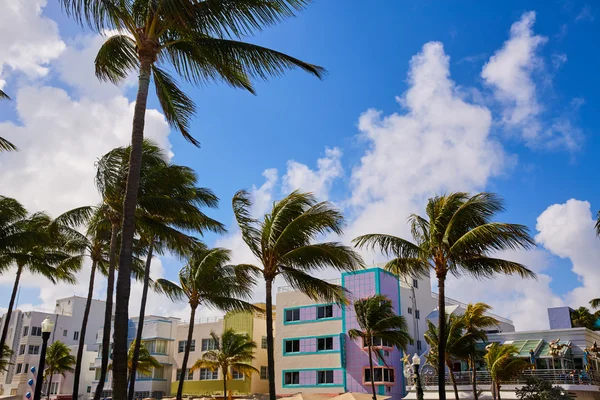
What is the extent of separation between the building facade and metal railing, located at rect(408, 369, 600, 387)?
4.90m

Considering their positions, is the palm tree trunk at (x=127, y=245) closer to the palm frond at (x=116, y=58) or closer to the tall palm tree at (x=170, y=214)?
the palm frond at (x=116, y=58)

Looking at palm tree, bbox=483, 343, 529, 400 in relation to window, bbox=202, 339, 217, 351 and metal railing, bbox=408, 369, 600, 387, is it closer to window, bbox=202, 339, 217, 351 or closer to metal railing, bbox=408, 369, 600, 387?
metal railing, bbox=408, 369, 600, 387

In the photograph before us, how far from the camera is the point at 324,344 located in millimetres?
42812

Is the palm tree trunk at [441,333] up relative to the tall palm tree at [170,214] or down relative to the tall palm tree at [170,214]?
down

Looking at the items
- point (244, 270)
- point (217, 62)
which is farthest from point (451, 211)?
point (217, 62)

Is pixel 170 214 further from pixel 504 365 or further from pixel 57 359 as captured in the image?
pixel 57 359

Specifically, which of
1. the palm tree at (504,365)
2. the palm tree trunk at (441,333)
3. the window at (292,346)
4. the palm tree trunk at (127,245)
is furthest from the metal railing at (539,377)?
the palm tree trunk at (127,245)

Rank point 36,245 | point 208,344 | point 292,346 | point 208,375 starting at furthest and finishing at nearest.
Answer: point 208,344 → point 208,375 → point 292,346 → point 36,245

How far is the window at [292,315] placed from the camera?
147 feet

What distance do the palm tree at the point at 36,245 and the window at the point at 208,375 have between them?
Result: 2142 cm


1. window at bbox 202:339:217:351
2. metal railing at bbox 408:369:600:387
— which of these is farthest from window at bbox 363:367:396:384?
window at bbox 202:339:217:351

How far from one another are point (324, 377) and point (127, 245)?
33323mm

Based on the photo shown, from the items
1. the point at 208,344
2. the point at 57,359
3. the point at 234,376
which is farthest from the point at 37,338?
the point at 234,376

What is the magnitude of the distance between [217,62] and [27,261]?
1953cm
